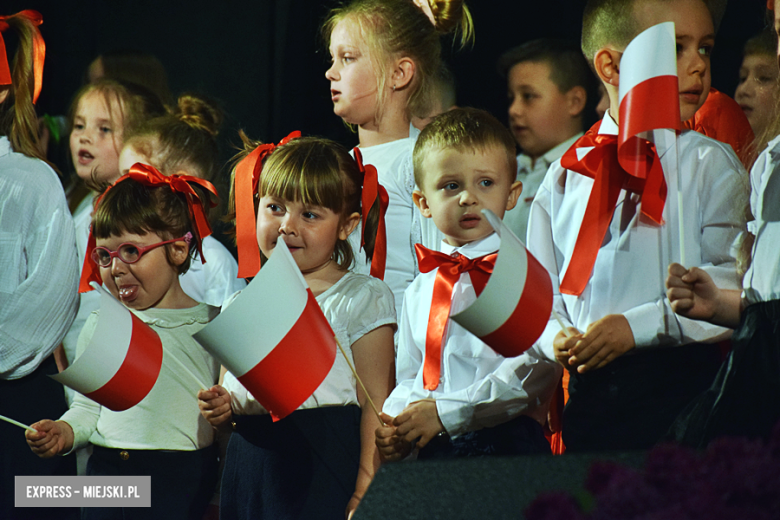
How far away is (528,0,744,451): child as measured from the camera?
5.92ft

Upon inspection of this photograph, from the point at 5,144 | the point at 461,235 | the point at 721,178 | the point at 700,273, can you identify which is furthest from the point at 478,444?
the point at 5,144

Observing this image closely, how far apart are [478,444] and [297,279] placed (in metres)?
0.57

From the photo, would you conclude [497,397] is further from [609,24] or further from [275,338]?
[609,24]

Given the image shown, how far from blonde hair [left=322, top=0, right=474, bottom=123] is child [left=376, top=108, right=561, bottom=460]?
0.58 metres

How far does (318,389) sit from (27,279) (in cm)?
110

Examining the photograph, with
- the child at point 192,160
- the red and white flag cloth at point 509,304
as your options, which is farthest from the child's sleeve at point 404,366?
the child at point 192,160

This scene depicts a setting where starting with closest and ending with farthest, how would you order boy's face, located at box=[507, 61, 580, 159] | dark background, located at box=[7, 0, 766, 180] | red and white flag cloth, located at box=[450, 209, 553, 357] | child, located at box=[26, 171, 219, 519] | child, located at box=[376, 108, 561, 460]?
1. red and white flag cloth, located at box=[450, 209, 553, 357]
2. child, located at box=[376, 108, 561, 460]
3. child, located at box=[26, 171, 219, 519]
4. dark background, located at box=[7, 0, 766, 180]
5. boy's face, located at box=[507, 61, 580, 159]

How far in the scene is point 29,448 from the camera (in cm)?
256

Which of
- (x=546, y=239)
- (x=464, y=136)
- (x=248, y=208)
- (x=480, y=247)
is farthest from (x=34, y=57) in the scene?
(x=546, y=239)

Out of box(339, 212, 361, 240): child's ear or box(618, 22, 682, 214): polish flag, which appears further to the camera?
box(339, 212, 361, 240): child's ear

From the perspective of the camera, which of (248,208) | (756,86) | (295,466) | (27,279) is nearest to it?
(295,466)

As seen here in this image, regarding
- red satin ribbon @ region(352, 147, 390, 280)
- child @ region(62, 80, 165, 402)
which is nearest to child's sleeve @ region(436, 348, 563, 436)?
red satin ribbon @ region(352, 147, 390, 280)

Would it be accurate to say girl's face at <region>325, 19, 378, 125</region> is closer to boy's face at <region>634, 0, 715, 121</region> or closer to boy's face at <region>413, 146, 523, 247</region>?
boy's face at <region>413, 146, 523, 247</region>

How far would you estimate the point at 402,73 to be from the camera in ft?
8.78
